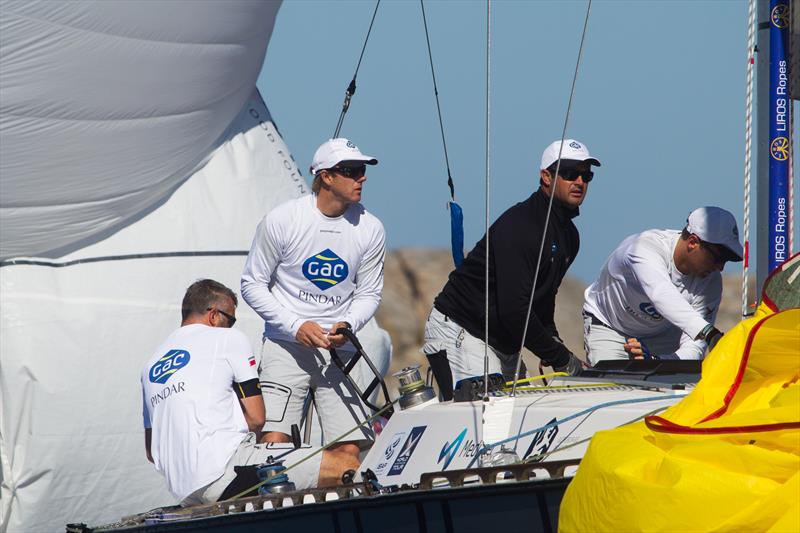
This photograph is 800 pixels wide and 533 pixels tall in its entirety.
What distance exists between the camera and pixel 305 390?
20.0ft

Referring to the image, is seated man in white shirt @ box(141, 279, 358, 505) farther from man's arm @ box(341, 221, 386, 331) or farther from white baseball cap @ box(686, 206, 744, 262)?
white baseball cap @ box(686, 206, 744, 262)

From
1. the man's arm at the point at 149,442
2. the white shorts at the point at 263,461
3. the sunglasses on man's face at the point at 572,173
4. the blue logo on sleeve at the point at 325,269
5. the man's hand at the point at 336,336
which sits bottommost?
the white shorts at the point at 263,461

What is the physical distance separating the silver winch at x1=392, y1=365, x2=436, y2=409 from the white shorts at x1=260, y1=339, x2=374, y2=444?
2.59ft

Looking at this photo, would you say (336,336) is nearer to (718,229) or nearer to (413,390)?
(413,390)

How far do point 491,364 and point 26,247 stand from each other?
4342 mm

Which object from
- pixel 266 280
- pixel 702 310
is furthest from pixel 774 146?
pixel 266 280

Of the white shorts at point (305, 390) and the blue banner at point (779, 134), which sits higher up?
the blue banner at point (779, 134)

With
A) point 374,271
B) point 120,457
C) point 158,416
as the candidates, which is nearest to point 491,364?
point 374,271

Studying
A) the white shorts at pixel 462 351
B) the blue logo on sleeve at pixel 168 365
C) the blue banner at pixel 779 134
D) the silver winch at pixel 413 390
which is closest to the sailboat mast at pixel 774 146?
the blue banner at pixel 779 134

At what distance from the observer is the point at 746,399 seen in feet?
11.0

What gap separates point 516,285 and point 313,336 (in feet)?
2.96

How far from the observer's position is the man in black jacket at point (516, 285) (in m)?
5.52

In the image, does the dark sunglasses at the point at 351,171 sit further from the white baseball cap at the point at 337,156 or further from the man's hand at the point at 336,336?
the man's hand at the point at 336,336

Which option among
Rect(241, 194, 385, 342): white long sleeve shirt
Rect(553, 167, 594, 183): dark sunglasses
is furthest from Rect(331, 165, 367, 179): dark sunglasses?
Rect(553, 167, 594, 183): dark sunglasses
